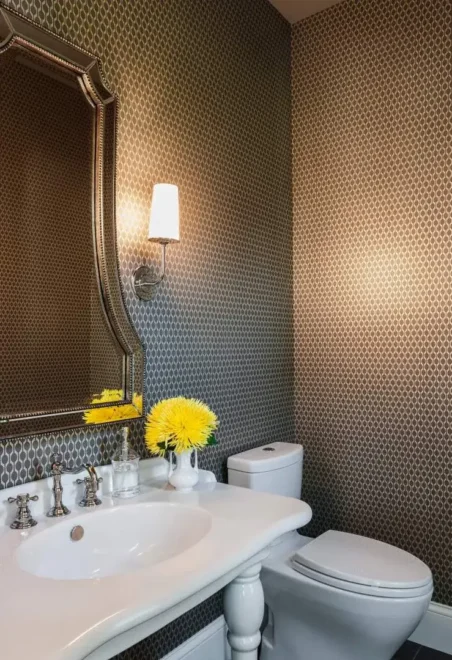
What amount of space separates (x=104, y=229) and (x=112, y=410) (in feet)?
1.83

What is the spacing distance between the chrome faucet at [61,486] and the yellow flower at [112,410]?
0.14 m

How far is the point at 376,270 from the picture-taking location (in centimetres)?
237

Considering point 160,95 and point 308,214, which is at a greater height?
point 160,95

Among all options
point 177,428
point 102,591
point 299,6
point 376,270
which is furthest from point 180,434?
point 299,6

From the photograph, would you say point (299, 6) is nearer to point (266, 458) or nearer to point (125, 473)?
point (266, 458)

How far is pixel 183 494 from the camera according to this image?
Answer: 4.91ft

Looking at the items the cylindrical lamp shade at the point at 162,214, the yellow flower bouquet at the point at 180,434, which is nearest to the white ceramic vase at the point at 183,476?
the yellow flower bouquet at the point at 180,434

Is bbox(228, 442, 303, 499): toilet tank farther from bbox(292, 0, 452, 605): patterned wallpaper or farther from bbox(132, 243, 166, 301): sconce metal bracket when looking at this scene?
bbox(132, 243, 166, 301): sconce metal bracket

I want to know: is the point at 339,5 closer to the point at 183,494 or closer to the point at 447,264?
the point at 447,264

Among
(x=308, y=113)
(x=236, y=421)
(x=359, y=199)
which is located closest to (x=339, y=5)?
(x=308, y=113)

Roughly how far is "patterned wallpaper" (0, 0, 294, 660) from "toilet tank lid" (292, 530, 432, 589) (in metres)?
0.47

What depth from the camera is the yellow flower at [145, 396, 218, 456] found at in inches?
59.8

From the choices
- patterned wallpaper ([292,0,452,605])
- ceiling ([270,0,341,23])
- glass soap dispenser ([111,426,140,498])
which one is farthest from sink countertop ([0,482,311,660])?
ceiling ([270,0,341,23])

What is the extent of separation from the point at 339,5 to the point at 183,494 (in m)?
2.41
